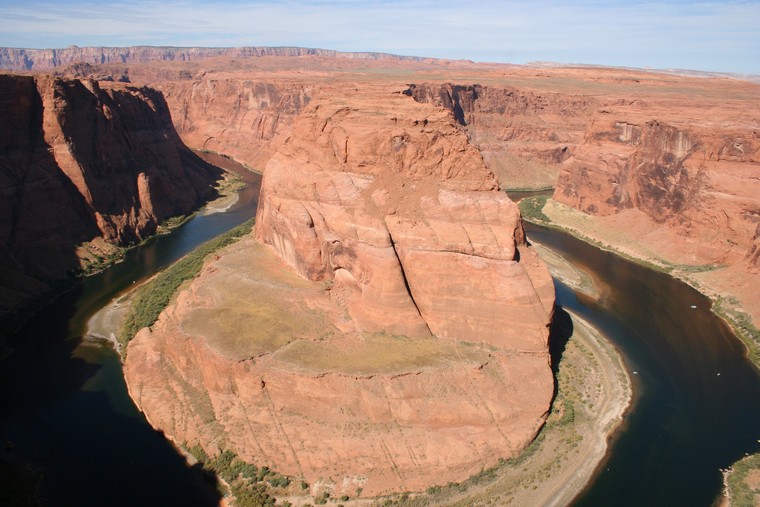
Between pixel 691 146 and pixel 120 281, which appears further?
pixel 691 146

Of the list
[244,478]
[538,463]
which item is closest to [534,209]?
[538,463]

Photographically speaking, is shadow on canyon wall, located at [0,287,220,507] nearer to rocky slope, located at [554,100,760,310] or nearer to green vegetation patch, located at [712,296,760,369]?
green vegetation patch, located at [712,296,760,369]

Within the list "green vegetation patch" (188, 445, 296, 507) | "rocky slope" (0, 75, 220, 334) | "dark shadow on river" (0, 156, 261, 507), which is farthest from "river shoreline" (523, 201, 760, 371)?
"rocky slope" (0, 75, 220, 334)

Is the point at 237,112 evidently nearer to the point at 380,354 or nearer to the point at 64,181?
the point at 64,181

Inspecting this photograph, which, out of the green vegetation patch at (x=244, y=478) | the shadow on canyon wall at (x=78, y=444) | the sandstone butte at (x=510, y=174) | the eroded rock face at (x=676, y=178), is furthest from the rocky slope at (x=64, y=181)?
the eroded rock face at (x=676, y=178)

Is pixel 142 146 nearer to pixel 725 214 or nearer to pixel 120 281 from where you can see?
pixel 120 281

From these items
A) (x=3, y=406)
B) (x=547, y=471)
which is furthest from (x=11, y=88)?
(x=547, y=471)

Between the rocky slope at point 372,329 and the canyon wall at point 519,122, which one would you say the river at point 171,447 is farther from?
the canyon wall at point 519,122
